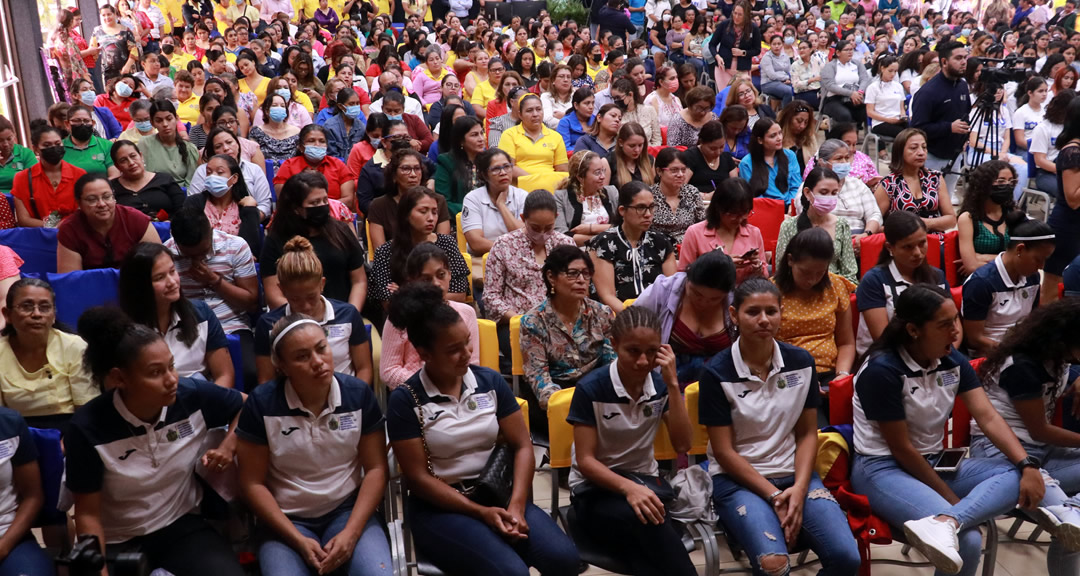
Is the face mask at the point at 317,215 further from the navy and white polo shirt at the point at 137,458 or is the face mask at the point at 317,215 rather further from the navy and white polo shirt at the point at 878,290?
the navy and white polo shirt at the point at 878,290

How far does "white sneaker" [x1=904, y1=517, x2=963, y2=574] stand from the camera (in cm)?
253

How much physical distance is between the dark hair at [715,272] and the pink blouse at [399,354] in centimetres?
84

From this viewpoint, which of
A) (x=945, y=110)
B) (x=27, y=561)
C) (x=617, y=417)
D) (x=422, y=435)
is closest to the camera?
(x=27, y=561)

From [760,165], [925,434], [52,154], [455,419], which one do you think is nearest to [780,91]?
[760,165]

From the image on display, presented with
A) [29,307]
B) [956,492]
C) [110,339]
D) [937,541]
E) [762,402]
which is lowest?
[956,492]

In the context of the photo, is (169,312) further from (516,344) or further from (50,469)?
(516,344)

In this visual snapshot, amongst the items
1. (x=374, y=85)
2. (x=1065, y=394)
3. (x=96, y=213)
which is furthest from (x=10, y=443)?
(x=374, y=85)

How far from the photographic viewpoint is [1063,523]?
275 centimetres

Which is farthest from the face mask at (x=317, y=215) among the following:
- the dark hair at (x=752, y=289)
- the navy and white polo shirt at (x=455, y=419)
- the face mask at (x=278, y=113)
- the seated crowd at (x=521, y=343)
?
the face mask at (x=278, y=113)

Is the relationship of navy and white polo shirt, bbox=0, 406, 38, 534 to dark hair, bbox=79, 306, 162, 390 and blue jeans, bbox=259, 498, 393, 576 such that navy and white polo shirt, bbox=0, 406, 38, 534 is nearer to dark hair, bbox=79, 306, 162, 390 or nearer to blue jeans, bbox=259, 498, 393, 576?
dark hair, bbox=79, 306, 162, 390

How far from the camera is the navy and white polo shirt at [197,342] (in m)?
3.26

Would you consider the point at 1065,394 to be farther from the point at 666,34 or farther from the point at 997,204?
the point at 666,34

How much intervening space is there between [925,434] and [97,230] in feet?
11.5

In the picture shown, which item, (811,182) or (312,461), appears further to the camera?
(811,182)
